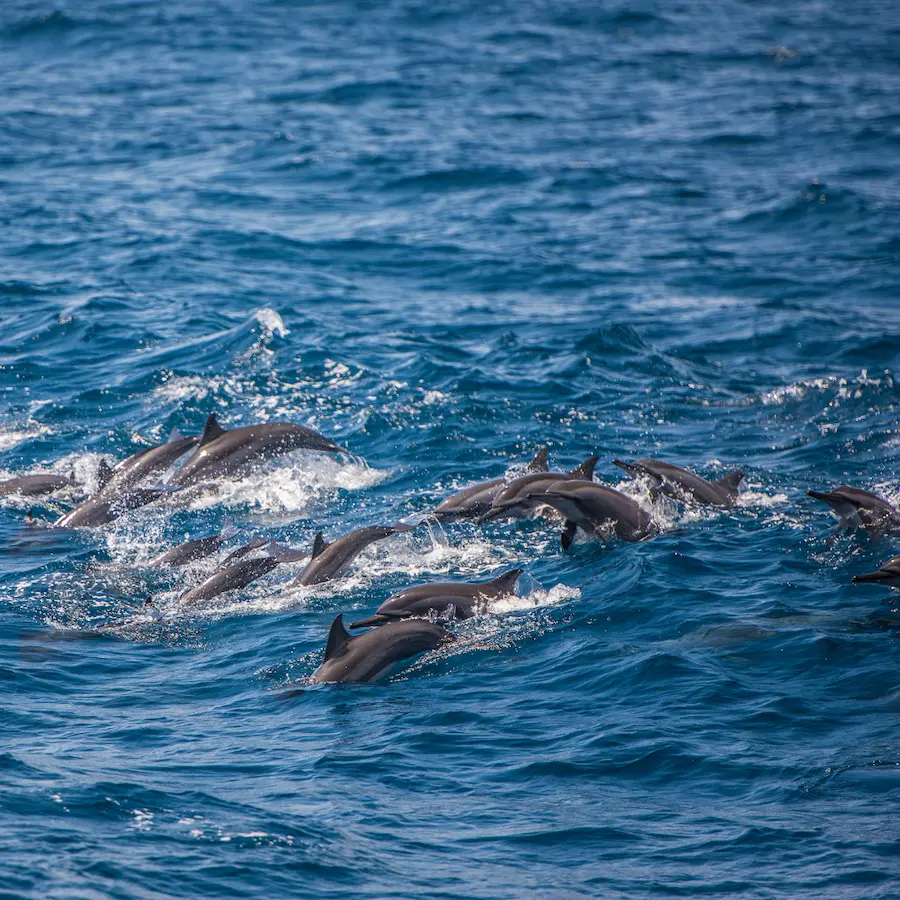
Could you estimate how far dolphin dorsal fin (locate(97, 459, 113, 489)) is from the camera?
17297 mm

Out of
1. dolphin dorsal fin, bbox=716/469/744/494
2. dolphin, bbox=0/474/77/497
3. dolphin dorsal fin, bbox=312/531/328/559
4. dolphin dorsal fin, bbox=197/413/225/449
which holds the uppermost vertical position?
dolphin dorsal fin, bbox=197/413/225/449

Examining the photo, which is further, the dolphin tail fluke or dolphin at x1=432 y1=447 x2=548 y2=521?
dolphin at x1=432 y1=447 x2=548 y2=521

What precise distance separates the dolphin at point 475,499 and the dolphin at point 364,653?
3.42 m

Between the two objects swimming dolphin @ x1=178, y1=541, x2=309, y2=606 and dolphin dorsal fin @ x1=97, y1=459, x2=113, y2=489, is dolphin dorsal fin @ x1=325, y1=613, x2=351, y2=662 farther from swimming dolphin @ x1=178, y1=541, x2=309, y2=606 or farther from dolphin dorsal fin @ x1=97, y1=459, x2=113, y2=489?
dolphin dorsal fin @ x1=97, y1=459, x2=113, y2=489

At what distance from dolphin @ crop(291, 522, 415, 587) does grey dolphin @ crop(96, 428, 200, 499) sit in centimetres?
347

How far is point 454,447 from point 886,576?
7.57m

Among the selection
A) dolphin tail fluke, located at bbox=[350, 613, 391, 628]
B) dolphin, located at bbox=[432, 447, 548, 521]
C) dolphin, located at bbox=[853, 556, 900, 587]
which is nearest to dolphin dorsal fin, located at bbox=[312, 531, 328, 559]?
dolphin tail fluke, located at bbox=[350, 613, 391, 628]

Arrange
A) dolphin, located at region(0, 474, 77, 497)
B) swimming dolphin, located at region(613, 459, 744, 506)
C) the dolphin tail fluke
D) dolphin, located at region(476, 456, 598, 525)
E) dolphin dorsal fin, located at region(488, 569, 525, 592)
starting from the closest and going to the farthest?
the dolphin tail fluke, dolphin dorsal fin, located at region(488, 569, 525, 592), dolphin, located at region(476, 456, 598, 525), swimming dolphin, located at region(613, 459, 744, 506), dolphin, located at region(0, 474, 77, 497)

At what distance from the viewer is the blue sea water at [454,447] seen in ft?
33.7

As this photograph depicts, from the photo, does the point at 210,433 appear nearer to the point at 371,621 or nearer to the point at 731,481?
the point at 371,621

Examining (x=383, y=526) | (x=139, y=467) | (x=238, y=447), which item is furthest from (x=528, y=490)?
(x=139, y=467)

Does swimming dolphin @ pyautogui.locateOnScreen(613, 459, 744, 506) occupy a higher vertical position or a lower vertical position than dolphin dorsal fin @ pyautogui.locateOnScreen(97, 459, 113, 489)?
lower

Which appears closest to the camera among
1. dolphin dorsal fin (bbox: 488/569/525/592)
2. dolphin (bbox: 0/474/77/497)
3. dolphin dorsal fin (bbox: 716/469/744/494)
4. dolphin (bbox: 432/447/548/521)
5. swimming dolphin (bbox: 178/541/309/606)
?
dolphin dorsal fin (bbox: 488/569/525/592)

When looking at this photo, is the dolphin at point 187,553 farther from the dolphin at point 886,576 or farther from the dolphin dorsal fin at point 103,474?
the dolphin at point 886,576
